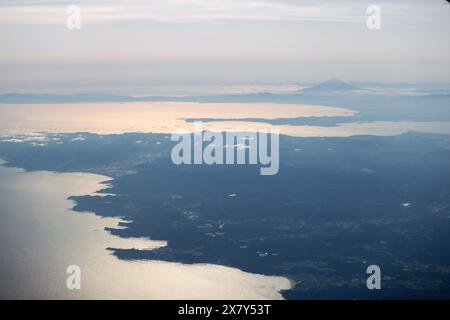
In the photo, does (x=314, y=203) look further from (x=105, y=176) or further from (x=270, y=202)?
(x=105, y=176)

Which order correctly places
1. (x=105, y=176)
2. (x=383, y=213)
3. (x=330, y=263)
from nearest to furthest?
1. (x=330, y=263)
2. (x=383, y=213)
3. (x=105, y=176)

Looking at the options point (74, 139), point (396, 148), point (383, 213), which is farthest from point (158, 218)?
point (396, 148)

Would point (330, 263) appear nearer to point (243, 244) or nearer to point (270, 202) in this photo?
point (243, 244)

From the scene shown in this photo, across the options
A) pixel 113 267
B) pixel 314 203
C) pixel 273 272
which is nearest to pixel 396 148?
pixel 314 203

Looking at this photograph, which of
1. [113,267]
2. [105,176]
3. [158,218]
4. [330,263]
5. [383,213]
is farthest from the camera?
[105,176]

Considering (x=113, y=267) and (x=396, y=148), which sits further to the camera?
(x=396, y=148)
